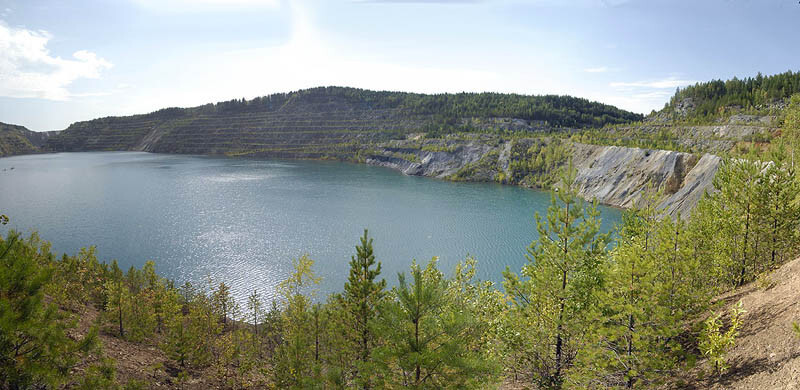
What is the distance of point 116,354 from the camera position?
23391mm

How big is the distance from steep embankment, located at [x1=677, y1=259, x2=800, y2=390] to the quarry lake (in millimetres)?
29869

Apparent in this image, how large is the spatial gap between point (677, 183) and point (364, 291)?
73.8 meters

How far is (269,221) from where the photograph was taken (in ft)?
244

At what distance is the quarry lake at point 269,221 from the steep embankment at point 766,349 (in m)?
29.9

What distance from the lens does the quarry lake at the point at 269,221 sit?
5088 centimetres

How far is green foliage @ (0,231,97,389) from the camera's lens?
1061cm

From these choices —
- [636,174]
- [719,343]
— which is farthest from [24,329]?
[636,174]

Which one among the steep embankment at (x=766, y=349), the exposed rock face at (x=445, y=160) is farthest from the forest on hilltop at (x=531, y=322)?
the exposed rock face at (x=445, y=160)

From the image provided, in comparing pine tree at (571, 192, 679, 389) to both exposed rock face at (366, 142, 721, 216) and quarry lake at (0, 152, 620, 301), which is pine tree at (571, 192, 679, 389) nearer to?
quarry lake at (0, 152, 620, 301)

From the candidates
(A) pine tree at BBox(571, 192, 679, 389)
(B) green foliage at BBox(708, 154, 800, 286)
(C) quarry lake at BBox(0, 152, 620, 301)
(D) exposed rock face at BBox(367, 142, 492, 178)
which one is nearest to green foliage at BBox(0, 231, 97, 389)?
(A) pine tree at BBox(571, 192, 679, 389)

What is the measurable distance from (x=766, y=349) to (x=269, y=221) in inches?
2851

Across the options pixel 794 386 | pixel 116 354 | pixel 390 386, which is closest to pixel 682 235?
pixel 794 386

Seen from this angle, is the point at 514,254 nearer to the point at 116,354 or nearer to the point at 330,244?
the point at 330,244

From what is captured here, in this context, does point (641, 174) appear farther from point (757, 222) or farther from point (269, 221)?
point (269, 221)
